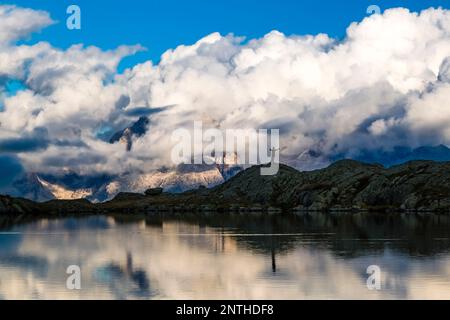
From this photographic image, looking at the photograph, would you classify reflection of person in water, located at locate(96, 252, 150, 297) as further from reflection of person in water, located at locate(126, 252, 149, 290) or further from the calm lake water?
the calm lake water

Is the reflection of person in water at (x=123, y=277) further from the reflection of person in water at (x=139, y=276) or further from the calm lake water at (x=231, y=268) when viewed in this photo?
the calm lake water at (x=231, y=268)

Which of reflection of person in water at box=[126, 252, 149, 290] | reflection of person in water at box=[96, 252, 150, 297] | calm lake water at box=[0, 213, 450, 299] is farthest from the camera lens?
reflection of person in water at box=[126, 252, 149, 290]

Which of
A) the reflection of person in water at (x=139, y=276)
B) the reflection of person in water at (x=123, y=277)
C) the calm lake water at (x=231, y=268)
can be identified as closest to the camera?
the calm lake water at (x=231, y=268)

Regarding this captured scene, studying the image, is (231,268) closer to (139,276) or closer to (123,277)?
(139,276)

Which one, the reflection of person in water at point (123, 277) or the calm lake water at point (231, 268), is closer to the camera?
the calm lake water at point (231, 268)

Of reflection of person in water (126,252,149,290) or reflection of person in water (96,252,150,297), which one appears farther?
reflection of person in water (126,252,149,290)

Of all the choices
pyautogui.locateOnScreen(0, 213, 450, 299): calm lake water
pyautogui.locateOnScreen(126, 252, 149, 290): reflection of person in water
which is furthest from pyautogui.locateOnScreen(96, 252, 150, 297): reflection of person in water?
pyautogui.locateOnScreen(0, 213, 450, 299): calm lake water

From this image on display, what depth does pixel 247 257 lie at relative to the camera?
13512 centimetres

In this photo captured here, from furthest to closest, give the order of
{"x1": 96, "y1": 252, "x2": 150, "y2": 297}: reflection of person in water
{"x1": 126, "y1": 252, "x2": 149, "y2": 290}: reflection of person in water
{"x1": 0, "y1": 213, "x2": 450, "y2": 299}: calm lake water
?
{"x1": 126, "y1": 252, "x2": 149, "y2": 290}: reflection of person in water, {"x1": 96, "y1": 252, "x2": 150, "y2": 297}: reflection of person in water, {"x1": 0, "y1": 213, "x2": 450, "y2": 299}: calm lake water

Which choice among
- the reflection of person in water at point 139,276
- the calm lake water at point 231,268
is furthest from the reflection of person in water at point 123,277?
the calm lake water at point 231,268

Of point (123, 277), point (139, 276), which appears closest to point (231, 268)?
point (139, 276)
